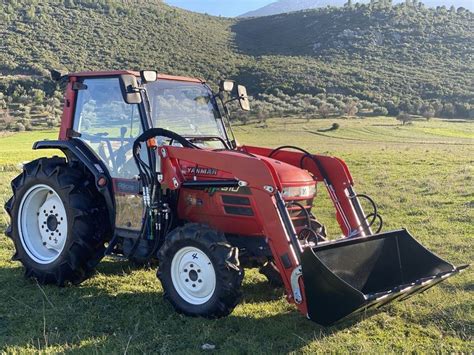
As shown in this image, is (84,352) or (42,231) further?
(42,231)

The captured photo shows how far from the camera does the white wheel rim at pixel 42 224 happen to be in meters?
6.09

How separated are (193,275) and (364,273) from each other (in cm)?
158

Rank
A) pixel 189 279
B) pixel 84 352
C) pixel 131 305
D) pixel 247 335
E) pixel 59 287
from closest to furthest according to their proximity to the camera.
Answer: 1. pixel 84 352
2. pixel 247 335
3. pixel 189 279
4. pixel 131 305
5. pixel 59 287

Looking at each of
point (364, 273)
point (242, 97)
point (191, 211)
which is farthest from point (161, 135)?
point (364, 273)

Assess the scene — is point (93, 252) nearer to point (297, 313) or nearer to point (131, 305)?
point (131, 305)

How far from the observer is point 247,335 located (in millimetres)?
4633

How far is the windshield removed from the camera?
5.99 m

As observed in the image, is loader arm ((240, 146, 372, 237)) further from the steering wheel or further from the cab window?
the cab window

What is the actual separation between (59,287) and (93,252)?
1.70 ft

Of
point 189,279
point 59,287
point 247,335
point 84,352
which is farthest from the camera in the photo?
point 59,287

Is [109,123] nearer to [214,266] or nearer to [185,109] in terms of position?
[185,109]

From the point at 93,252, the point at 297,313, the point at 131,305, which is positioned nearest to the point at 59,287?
the point at 93,252

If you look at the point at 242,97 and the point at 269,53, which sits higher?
the point at 269,53

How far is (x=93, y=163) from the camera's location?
5.99 metres
